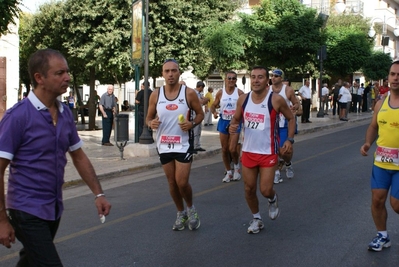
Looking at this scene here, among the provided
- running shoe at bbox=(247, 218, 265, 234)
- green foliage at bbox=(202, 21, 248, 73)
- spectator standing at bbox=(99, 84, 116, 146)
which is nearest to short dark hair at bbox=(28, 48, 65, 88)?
running shoe at bbox=(247, 218, 265, 234)

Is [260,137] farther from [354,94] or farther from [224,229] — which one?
[354,94]

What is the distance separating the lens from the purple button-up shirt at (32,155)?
353 cm

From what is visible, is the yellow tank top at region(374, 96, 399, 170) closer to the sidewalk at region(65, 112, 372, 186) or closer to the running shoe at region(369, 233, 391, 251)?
the running shoe at region(369, 233, 391, 251)

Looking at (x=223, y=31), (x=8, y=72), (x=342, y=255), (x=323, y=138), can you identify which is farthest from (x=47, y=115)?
(x=223, y=31)

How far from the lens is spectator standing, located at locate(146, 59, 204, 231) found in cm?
666

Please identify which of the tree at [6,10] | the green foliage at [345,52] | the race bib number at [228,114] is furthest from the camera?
the green foliage at [345,52]

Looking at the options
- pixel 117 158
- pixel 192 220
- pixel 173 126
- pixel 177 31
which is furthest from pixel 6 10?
pixel 177 31

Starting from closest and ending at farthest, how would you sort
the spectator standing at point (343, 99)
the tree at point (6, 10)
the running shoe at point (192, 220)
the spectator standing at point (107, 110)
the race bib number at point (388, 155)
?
the race bib number at point (388, 155), the running shoe at point (192, 220), the tree at point (6, 10), the spectator standing at point (107, 110), the spectator standing at point (343, 99)

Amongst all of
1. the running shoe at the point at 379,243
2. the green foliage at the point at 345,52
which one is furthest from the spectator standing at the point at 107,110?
the green foliage at the point at 345,52

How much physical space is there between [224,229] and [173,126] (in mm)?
1411

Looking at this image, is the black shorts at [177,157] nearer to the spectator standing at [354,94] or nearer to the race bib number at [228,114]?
the race bib number at [228,114]

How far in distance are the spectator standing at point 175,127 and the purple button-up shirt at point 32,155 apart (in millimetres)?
3026

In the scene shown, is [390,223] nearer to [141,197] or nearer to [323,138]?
[141,197]

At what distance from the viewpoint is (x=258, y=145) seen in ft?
21.8
